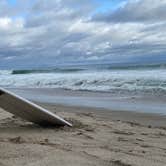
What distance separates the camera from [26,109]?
5.30 meters

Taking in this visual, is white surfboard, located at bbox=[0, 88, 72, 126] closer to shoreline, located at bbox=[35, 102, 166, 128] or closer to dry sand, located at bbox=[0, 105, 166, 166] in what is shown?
dry sand, located at bbox=[0, 105, 166, 166]

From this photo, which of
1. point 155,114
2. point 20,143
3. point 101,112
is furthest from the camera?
point 101,112

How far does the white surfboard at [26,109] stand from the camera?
501 cm

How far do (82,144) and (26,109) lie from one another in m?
1.21

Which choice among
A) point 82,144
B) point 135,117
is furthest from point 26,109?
point 135,117

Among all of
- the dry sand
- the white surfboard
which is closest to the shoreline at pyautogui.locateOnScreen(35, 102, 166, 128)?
the dry sand

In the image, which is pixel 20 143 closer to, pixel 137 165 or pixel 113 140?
pixel 113 140

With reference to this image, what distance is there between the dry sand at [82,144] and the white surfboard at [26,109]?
13 cm

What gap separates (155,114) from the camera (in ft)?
25.8

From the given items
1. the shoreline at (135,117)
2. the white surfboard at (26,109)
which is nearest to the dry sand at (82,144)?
the white surfboard at (26,109)

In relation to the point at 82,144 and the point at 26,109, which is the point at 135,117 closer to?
the point at 26,109

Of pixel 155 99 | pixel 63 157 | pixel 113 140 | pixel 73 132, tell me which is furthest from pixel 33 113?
pixel 155 99

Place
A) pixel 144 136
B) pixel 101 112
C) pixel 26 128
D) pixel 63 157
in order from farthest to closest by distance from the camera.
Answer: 1. pixel 101 112
2. pixel 26 128
3. pixel 144 136
4. pixel 63 157

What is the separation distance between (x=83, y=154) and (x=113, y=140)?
0.91 meters
